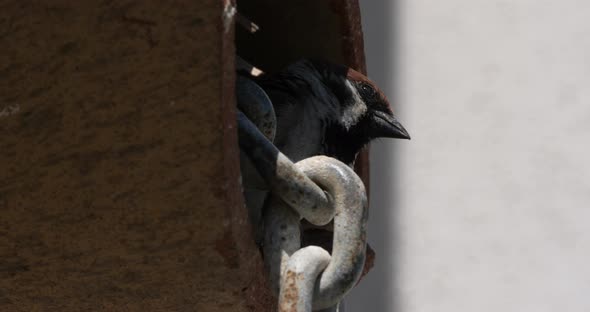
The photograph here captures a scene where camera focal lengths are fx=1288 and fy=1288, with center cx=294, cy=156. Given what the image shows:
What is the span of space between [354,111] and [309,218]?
26.3 inches

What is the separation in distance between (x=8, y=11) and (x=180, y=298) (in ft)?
0.79

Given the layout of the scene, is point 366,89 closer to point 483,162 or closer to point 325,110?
point 325,110

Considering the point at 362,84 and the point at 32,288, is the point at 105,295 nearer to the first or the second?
the point at 32,288

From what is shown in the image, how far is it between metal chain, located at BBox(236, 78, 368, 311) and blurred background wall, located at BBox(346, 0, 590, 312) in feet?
4.66

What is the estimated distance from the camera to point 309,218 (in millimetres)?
956

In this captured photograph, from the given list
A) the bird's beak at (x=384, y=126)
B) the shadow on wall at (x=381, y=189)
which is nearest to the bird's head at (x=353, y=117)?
the bird's beak at (x=384, y=126)

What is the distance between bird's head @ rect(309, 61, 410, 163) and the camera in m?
1.51

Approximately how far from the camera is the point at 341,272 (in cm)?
92

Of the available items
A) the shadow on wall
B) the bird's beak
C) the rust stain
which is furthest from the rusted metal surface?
the shadow on wall

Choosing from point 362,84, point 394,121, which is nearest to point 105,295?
point 362,84

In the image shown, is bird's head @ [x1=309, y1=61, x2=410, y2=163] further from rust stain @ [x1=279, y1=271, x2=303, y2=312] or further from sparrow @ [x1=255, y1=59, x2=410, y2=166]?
rust stain @ [x1=279, y1=271, x2=303, y2=312]

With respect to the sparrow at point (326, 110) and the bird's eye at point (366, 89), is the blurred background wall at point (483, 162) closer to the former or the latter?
the sparrow at point (326, 110)

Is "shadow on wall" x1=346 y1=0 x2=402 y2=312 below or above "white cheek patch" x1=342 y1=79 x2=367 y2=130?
below

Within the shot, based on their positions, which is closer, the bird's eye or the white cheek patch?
the bird's eye
